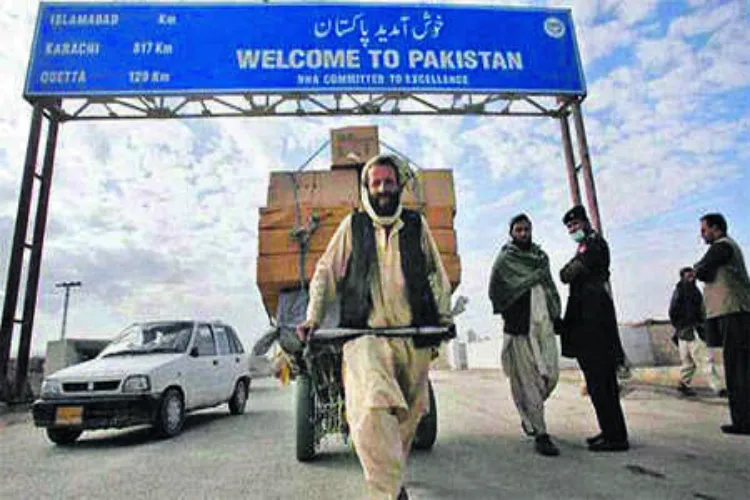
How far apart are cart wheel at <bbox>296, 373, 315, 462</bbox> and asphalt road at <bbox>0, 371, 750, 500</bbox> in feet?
0.39

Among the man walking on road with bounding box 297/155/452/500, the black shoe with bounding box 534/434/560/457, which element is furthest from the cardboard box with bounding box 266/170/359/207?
the black shoe with bounding box 534/434/560/457

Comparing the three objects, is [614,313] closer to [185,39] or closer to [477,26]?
[477,26]

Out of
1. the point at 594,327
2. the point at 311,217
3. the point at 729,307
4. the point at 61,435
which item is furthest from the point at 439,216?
the point at 61,435

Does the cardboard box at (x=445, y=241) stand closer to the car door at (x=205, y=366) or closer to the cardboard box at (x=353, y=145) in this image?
the cardboard box at (x=353, y=145)

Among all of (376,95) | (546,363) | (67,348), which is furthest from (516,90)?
(67,348)

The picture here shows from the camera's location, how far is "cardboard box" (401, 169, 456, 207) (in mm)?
5039

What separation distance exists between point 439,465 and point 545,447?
0.92m

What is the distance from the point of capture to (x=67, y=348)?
1417cm

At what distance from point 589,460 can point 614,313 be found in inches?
53.6

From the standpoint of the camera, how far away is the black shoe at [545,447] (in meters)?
4.49

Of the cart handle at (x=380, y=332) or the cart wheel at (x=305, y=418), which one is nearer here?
the cart handle at (x=380, y=332)

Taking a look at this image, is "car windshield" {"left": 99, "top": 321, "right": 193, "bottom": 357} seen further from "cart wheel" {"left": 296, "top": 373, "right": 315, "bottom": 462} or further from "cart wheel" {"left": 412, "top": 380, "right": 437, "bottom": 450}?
"cart wheel" {"left": 412, "top": 380, "right": 437, "bottom": 450}

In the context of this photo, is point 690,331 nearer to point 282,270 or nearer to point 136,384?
point 282,270

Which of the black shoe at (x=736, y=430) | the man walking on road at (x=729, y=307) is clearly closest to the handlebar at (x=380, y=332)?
the man walking on road at (x=729, y=307)
